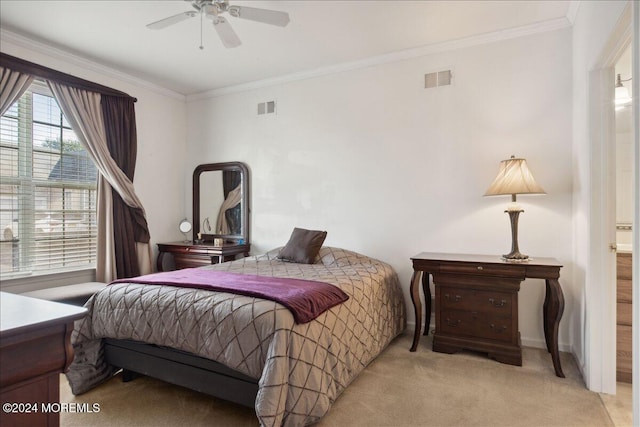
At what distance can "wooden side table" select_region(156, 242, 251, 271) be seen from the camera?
4.21 metres

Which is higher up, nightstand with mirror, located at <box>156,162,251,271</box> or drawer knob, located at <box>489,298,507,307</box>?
nightstand with mirror, located at <box>156,162,251,271</box>

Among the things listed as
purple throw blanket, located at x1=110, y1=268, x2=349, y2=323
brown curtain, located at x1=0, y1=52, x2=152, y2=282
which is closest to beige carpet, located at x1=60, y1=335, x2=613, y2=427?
purple throw blanket, located at x1=110, y1=268, x2=349, y2=323

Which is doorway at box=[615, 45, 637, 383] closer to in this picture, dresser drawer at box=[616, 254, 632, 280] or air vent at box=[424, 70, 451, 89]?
dresser drawer at box=[616, 254, 632, 280]

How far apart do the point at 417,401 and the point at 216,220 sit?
11.0 ft

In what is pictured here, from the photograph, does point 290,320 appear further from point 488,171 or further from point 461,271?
point 488,171

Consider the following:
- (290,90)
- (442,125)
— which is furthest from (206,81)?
(442,125)

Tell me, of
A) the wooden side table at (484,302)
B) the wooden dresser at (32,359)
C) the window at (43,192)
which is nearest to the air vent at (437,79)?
the wooden side table at (484,302)

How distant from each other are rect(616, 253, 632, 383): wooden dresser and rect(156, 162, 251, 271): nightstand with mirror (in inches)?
141

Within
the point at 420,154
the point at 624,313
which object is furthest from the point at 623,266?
the point at 420,154

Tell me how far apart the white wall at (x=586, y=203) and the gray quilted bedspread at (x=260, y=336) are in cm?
142

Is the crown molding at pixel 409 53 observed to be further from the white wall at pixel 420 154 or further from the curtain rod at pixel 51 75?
the curtain rod at pixel 51 75

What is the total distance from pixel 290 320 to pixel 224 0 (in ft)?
6.91

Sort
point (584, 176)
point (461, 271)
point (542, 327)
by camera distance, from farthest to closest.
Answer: point (542, 327)
point (461, 271)
point (584, 176)

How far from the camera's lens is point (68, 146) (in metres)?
3.74
